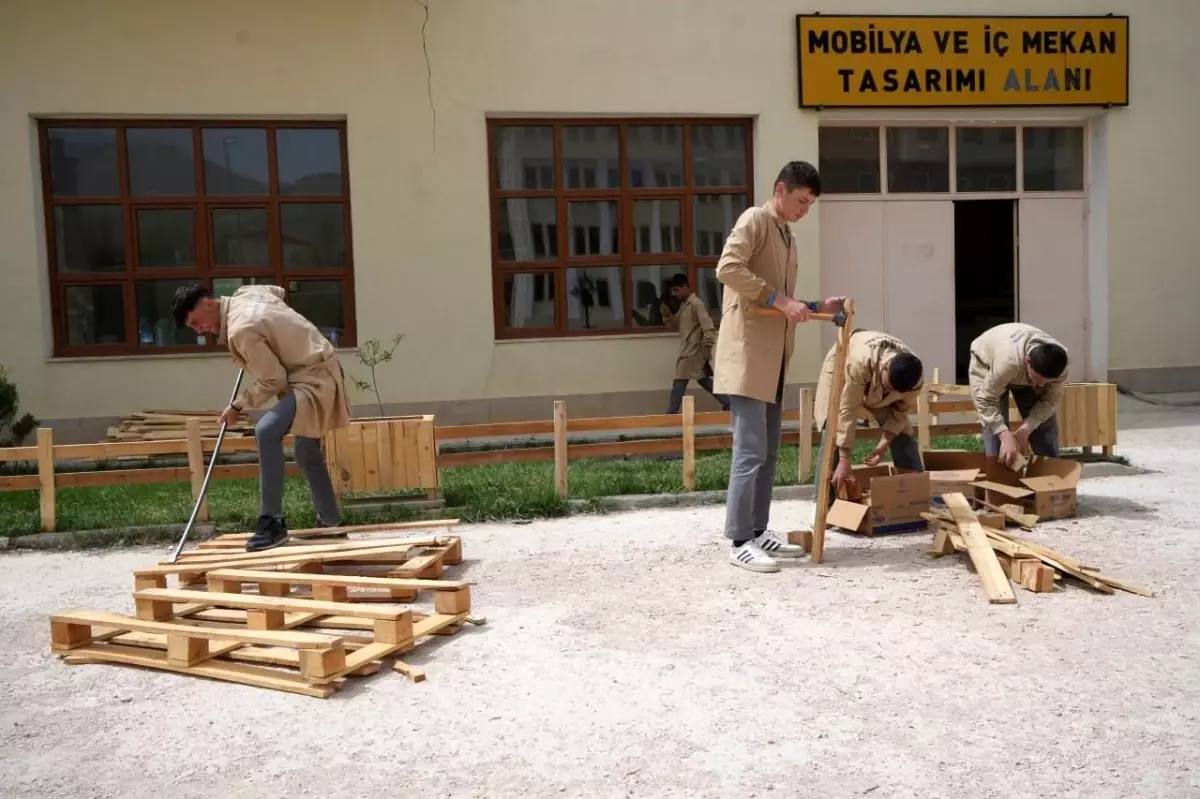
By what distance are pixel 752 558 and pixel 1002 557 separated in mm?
1412

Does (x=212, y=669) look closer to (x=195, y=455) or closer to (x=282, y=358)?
(x=282, y=358)

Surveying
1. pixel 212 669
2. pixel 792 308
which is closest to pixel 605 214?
pixel 792 308

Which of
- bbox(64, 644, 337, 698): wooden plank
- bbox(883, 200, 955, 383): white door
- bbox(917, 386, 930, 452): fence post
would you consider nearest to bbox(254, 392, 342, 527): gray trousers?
bbox(64, 644, 337, 698): wooden plank

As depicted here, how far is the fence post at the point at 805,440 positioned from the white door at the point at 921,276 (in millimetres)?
5683

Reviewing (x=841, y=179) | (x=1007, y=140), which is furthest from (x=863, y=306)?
(x=1007, y=140)

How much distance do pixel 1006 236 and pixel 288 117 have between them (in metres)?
9.91

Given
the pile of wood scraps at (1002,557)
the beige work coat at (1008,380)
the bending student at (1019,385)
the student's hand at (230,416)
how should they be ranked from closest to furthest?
the pile of wood scraps at (1002,557) → the student's hand at (230,416) → the bending student at (1019,385) → the beige work coat at (1008,380)

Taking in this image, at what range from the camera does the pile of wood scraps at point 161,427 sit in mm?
11336

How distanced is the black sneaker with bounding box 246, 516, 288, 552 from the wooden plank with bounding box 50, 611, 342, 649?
1.34 meters

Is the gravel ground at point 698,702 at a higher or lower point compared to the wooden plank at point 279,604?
lower

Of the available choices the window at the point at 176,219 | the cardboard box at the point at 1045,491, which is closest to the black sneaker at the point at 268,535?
the cardboard box at the point at 1045,491

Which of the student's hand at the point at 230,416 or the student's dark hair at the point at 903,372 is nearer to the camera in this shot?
the student's dark hair at the point at 903,372

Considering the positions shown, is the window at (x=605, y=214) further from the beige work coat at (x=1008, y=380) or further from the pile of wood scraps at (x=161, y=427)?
the beige work coat at (x=1008, y=380)

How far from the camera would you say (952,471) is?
25.0 feet
